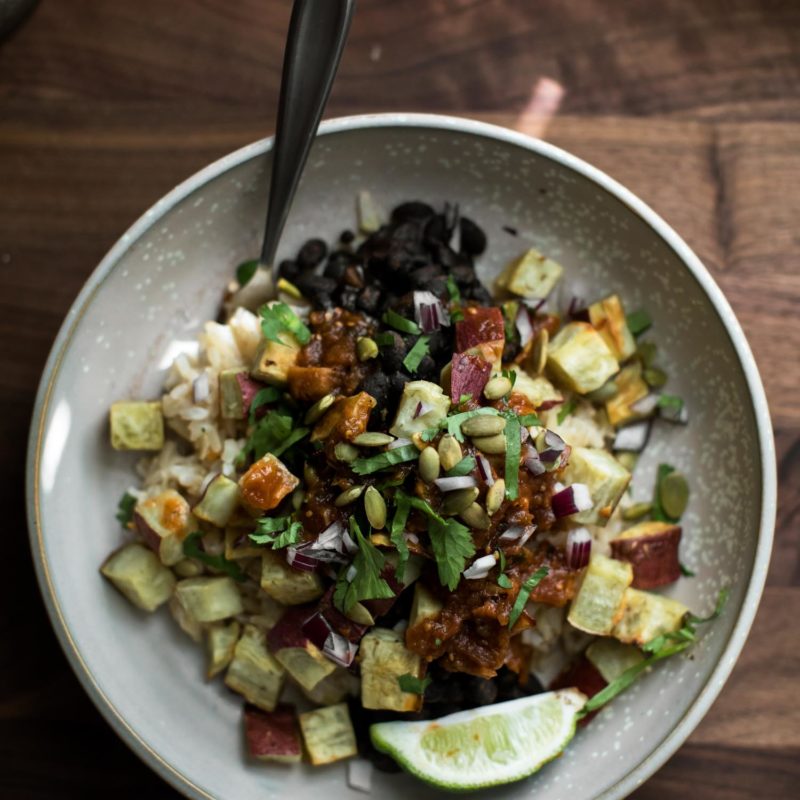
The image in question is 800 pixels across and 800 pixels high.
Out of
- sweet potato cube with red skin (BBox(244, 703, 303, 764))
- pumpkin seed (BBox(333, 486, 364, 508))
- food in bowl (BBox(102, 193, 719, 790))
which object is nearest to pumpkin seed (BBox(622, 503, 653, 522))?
food in bowl (BBox(102, 193, 719, 790))

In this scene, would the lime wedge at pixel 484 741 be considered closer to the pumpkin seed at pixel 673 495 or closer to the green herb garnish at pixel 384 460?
the pumpkin seed at pixel 673 495

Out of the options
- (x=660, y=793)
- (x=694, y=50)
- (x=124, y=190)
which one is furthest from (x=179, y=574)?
(x=694, y=50)

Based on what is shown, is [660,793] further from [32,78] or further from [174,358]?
[32,78]

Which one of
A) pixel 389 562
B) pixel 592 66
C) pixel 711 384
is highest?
pixel 592 66

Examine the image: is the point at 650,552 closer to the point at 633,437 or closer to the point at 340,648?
the point at 633,437

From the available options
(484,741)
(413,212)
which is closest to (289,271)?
(413,212)

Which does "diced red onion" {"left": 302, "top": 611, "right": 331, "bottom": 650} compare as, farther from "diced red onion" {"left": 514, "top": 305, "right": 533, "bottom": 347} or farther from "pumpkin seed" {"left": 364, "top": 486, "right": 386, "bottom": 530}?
"diced red onion" {"left": 514, "top": 305, "right": 533, "bottom": 347}
